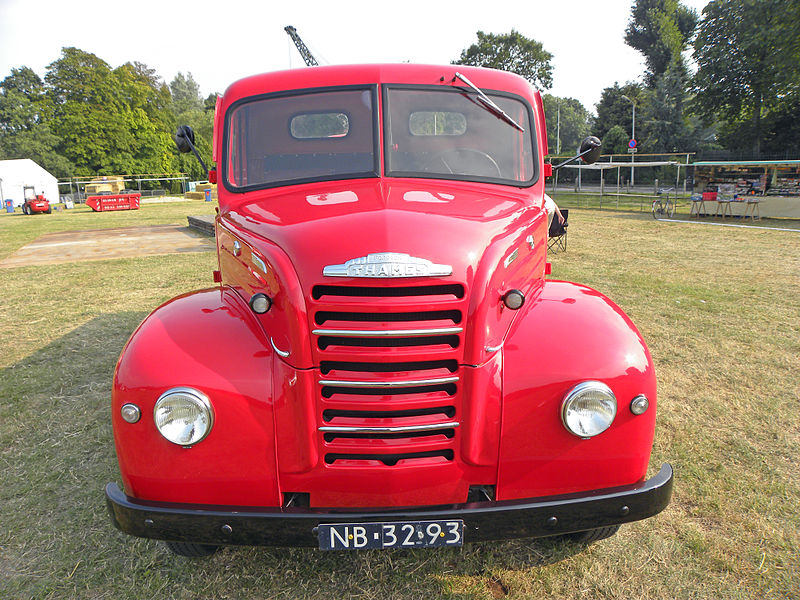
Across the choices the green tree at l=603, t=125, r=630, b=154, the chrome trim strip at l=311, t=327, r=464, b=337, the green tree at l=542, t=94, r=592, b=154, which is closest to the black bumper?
the chrome trim strip at l=311, t=327, r=464, b=337

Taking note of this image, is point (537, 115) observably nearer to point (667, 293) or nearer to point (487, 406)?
point (487, 406)

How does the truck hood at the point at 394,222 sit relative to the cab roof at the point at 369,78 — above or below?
below

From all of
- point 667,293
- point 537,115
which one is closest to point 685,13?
point 667,293

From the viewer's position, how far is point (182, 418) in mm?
2410

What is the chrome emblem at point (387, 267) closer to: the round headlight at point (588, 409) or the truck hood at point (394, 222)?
the truck hood at point (394, 222)

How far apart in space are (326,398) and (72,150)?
224 feet

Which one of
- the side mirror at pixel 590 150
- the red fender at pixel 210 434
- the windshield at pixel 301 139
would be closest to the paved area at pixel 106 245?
the windshield at pixel 301 139

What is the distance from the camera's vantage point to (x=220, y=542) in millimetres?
2350

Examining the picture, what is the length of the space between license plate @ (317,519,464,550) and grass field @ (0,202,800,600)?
0.65 metres

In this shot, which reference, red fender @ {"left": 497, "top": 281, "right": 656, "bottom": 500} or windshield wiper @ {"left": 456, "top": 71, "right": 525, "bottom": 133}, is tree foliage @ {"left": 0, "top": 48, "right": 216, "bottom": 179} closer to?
windshield wiper @ {"left": 456, "top": 71, "right": 525, "bottom": 133}

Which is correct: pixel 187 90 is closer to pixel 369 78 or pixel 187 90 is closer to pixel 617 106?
pixel 617 106

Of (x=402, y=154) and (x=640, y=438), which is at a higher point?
(x=402, y=154)

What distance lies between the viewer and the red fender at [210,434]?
2428mm

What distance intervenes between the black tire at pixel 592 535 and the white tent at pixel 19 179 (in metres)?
57.0
